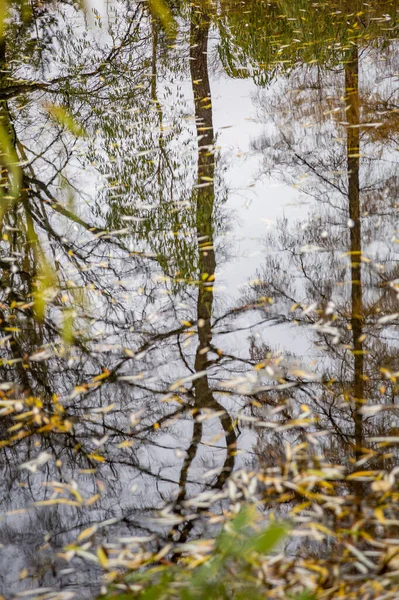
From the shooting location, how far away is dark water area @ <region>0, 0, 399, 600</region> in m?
1.66

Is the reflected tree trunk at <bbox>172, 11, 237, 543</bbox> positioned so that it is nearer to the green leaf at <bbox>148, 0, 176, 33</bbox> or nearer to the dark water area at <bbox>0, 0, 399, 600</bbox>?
the dark water area at <bbox>0, 0, 399, 600</bbox>

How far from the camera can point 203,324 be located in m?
2.54

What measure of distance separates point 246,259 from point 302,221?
18.3 inches

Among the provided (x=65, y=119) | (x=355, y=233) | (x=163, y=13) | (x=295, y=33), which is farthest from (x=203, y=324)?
(x=163, y=13)

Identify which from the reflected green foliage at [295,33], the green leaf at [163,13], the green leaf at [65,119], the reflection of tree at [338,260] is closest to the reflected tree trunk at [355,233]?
the reflection of tree at [338,260]

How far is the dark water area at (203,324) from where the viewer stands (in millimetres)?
1661

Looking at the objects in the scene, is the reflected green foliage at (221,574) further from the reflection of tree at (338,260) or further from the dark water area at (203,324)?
the reflection of tree at (338,260)

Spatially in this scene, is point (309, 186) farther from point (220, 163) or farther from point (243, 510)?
point (243, 510)

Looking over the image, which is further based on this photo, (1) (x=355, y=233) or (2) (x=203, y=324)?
(1) (x=355, y=233)

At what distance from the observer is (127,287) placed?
289cm

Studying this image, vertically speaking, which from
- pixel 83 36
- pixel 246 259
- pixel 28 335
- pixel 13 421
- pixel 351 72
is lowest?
pixel 13 421

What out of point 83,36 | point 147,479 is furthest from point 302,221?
point 83,36

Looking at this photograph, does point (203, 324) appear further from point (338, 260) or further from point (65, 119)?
point (65, 119)

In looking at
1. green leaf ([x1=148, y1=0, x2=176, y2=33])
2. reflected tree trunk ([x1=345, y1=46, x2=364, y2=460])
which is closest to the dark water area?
reflected tree trunk ([x1=345, y1=46, x2=364, y2=460])
